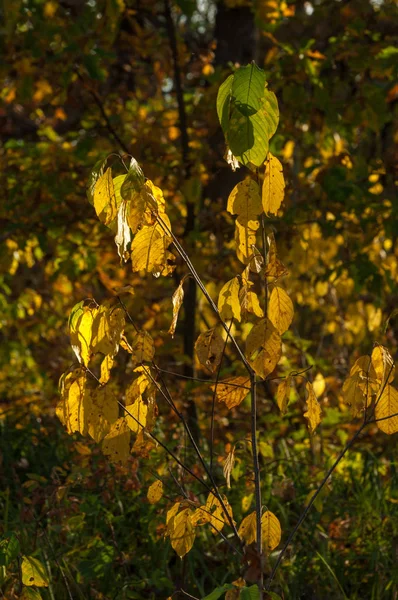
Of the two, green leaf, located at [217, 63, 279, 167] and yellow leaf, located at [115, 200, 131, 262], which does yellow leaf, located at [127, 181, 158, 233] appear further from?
green leaf, located at [217, 63, 279, 167]

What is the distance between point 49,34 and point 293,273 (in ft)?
6.40

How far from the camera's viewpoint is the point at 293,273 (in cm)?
476

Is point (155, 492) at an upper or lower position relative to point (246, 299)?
lower

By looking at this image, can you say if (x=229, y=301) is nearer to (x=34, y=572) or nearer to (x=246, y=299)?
(x=246, y=299)

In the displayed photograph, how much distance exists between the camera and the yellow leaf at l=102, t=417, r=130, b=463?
187cm

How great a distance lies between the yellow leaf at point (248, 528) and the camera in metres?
2.02

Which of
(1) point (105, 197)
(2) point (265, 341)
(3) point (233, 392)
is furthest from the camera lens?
(3) point (233, 392)

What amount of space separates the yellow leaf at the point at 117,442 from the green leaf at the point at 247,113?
0.68 metres

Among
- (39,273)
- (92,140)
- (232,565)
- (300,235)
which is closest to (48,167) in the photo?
(92,140)

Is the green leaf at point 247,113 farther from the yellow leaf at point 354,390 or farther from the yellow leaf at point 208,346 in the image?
the yellow leaf at point 354,390

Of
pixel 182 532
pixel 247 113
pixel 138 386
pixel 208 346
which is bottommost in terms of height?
pixel 182 532

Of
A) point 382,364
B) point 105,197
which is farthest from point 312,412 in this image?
point 105,197

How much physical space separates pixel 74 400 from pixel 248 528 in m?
0.56

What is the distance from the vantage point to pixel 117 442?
1.88 m
